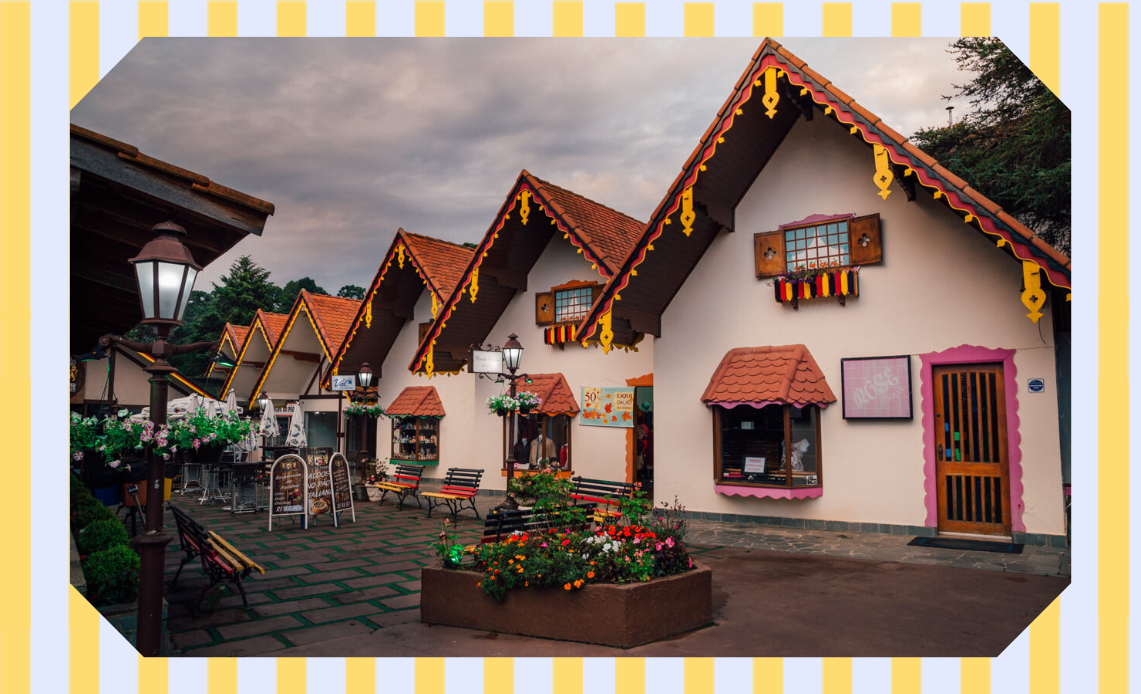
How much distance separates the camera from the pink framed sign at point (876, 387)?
1057 cm

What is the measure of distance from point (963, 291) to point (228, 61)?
9794 mm

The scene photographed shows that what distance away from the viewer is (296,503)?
1234 centimetres

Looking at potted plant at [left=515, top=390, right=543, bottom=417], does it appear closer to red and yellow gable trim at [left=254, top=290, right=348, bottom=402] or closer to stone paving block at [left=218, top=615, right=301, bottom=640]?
stone paving block at [left=218, top=615, right=301, bottom=640]

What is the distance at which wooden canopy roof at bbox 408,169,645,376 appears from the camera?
1409cm

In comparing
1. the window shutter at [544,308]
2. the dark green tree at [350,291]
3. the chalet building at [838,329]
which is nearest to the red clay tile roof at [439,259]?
the window shutter at [544,308]

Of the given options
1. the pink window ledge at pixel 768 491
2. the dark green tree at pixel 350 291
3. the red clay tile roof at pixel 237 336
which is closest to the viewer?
the pink window ledge at pixel 768 491

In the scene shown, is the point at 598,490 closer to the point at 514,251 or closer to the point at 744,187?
the point at 744,187

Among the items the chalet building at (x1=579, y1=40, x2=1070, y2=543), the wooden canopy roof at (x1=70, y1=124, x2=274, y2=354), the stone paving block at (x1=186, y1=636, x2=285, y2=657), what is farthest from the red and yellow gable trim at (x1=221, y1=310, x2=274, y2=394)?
the stone paving block at (x1=186, y1=636, x2=285, y2=657)

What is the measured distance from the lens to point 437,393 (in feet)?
59.6

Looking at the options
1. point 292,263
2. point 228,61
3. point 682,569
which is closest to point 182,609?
point 682,569

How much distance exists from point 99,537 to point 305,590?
85.9 inches

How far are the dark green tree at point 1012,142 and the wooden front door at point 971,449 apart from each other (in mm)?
4397

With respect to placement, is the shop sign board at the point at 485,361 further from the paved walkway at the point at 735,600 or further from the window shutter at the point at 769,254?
the window shutter at the point at 769,254

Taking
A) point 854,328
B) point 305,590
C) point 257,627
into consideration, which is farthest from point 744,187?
point 257,627
